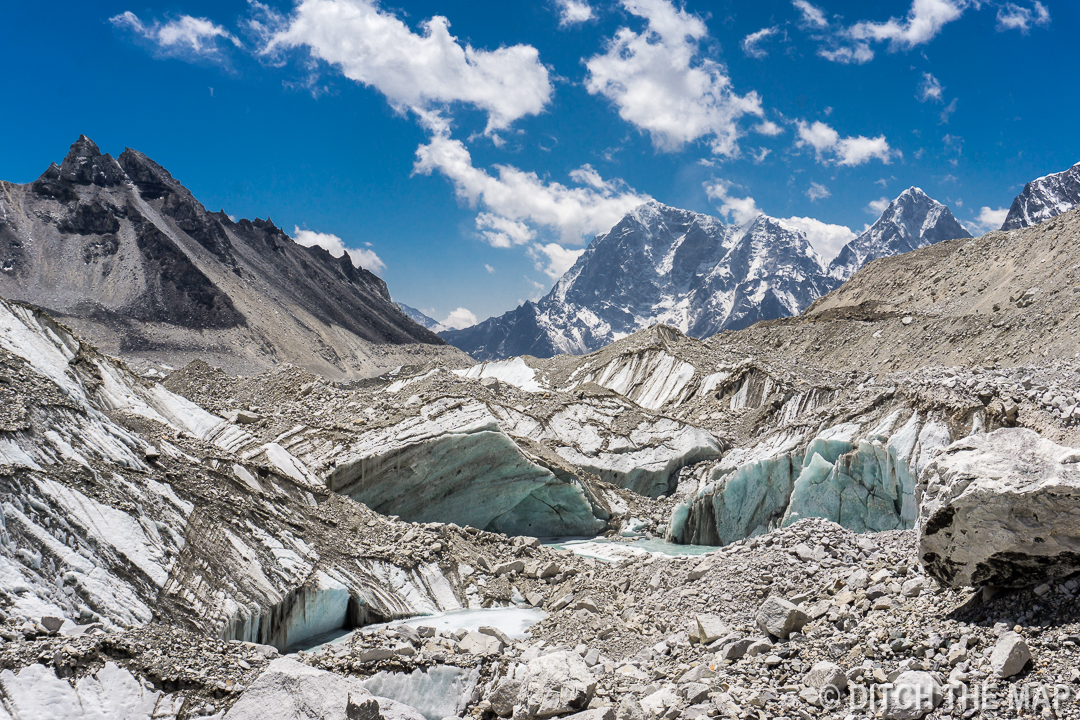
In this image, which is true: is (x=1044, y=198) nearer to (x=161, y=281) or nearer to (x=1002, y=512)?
(x=161, y=281)

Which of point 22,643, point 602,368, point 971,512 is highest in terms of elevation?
point 602,368

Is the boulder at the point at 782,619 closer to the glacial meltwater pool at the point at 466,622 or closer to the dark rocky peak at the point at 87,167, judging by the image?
the glacial meltwater pool at the point at 466,622

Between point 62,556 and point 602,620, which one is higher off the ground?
point 62,556

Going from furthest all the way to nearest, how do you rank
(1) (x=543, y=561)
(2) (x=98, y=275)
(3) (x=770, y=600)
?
(2) (x=98, y=275) < (1) (x=543, y=561) < (3) (x=770, y=600)

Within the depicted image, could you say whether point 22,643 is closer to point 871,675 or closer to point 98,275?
point 871,675

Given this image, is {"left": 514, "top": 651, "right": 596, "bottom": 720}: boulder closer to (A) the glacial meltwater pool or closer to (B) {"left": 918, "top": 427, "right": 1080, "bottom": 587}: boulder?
(A) the glacial meltwater pool

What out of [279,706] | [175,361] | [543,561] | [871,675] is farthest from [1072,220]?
[175,361]

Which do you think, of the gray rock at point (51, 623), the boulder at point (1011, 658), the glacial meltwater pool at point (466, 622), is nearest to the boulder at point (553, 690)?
the glacial meltwater pool at point (466, 622)
